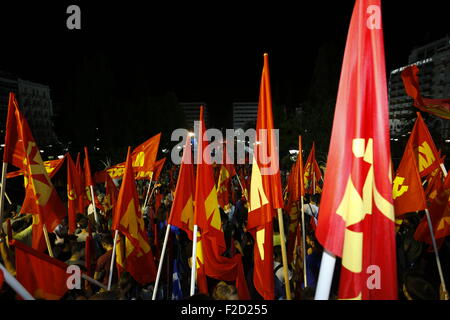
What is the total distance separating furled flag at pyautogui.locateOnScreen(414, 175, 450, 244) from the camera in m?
4.72

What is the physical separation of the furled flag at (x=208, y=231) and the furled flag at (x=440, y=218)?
309cm

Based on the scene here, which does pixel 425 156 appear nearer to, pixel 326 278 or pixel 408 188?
pixel 408 188

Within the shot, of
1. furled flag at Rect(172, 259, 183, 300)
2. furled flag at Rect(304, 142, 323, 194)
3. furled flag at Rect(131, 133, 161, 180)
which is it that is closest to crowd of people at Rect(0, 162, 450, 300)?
furled flag at Rect(172, 259, 183, 300)

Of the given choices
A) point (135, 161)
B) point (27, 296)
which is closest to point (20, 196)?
point (135, 161)

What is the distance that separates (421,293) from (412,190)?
6.52ft

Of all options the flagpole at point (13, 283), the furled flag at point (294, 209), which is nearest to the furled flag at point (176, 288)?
the furled flag at point (294, 209)

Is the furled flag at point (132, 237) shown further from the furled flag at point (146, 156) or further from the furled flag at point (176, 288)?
the furled flag at point (146, 156)

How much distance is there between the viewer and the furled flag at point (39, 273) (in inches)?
118

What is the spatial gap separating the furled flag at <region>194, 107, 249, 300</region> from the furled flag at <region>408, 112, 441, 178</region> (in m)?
3.61

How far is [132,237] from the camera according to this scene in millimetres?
4488

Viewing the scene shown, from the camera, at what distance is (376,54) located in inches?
95.0

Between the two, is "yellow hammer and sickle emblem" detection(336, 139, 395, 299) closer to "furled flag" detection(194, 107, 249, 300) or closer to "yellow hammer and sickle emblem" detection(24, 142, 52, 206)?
"furled flag" detection(194, 107, 249, 300)
